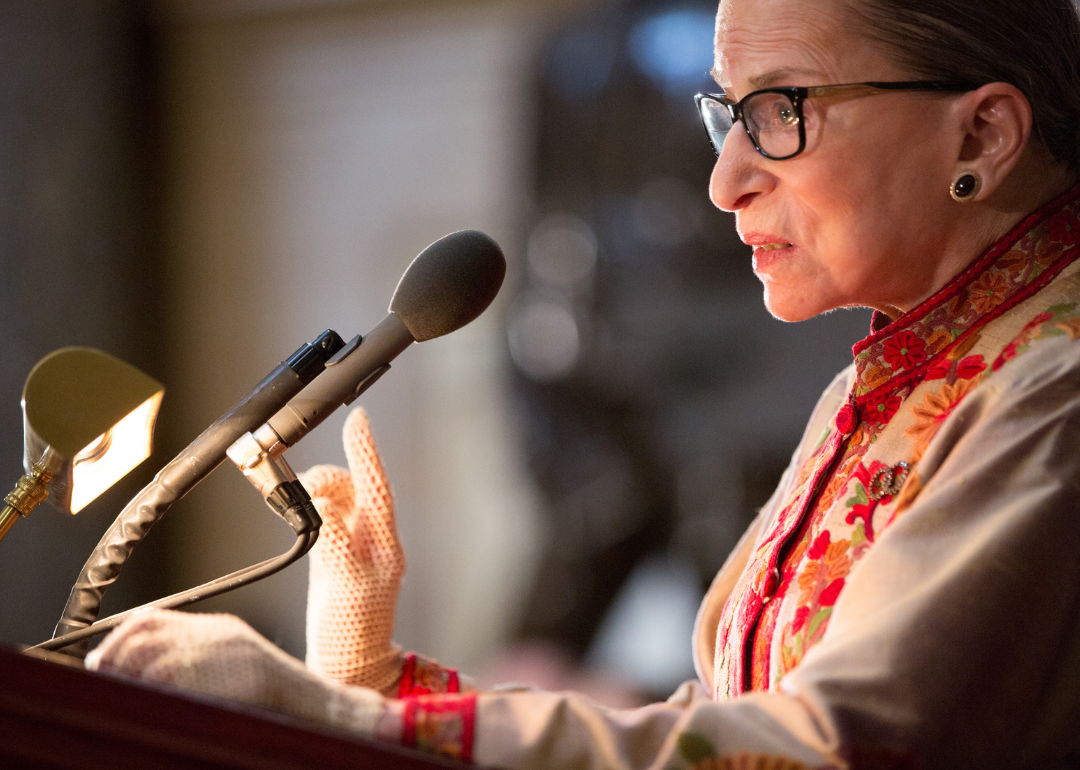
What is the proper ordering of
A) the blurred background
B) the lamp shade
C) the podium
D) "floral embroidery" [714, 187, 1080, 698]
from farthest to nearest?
1. the blurred background
2. "floral embroidery" [714, 187, 1080, 698]
3. the lamp shade
4. the podium

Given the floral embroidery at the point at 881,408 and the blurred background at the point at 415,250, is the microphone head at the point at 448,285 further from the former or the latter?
the blurred background at the point at 415,250

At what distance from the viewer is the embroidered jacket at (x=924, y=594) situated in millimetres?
615

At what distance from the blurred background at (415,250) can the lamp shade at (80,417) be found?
2152mm

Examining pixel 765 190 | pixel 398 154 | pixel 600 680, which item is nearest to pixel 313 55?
pixel 398 154

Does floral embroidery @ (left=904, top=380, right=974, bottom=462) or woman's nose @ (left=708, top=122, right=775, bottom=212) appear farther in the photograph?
woman's nose @ (left=708, top=122, right=775, bottom=212)

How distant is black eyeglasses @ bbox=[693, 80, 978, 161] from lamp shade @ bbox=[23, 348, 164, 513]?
23.6 inches

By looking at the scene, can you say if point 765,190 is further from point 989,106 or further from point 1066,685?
point 1066,685

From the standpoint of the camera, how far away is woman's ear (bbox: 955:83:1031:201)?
2.93 ft

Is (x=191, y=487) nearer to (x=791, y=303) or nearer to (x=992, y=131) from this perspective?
(x=791, y=303)

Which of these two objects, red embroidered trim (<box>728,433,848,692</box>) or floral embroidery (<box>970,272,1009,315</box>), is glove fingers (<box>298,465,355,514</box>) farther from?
floral embroidery (<box>970,272,1009,315</box>)

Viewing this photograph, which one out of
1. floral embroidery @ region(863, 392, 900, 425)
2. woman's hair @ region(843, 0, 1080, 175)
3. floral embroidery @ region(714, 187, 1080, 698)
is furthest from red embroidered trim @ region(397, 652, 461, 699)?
woman's hair @ region(843, 0, 1080, 175)

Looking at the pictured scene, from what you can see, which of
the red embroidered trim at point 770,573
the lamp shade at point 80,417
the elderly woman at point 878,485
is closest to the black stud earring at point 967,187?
the elderly woman at point 878,485

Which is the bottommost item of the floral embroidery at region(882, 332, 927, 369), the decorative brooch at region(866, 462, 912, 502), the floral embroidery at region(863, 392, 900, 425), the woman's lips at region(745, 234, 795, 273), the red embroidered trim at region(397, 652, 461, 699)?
the red embroidered trim at region(397, 652, 461, 699)

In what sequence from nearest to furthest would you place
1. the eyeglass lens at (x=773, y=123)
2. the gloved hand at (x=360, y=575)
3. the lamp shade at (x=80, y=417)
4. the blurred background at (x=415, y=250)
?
1. the lamp shade at (x=80, y=417)
2. the eyeglass lens at (x=773, y=123)
3. the gloved hand at (x=360, y=575)
4. the blurred background at (x=415, y=250)
